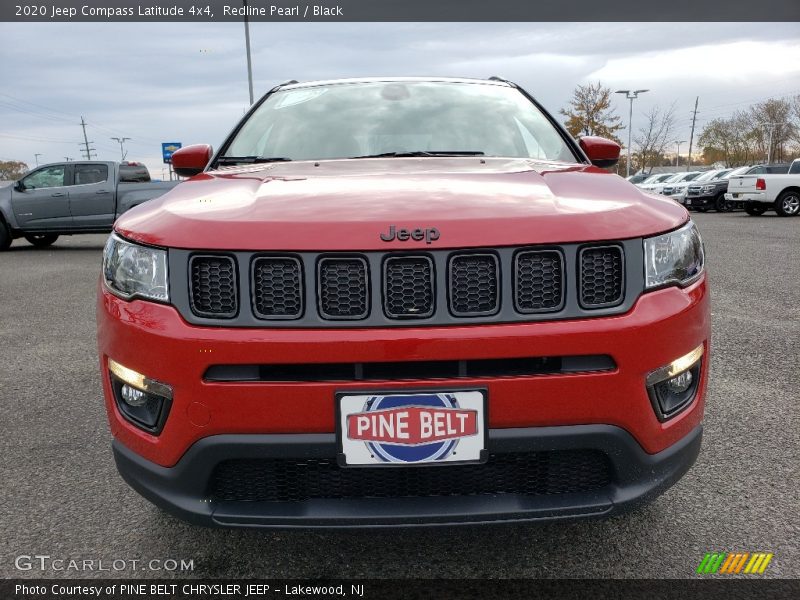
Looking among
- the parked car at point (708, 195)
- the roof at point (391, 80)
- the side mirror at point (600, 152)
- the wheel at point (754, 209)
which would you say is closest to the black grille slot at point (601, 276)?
the side mirror at point (600, 152)

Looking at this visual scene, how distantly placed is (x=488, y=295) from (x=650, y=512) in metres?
1.19

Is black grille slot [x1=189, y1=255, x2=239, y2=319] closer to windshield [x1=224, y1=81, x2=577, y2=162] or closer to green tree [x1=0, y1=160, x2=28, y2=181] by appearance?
windshield [x1=224, y1=81, x2=577, y2=162]

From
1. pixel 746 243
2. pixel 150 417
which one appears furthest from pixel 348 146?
pixel 746 243

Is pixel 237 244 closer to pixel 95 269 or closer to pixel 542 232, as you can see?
pixel 542 232

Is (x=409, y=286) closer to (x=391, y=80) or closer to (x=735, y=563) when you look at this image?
(x=735, y=563)

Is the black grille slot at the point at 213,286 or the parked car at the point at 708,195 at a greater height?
the black grille slot at the point at 213,286

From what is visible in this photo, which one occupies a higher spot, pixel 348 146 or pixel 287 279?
pixel 348 146

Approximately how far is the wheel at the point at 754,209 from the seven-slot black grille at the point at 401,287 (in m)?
19.7

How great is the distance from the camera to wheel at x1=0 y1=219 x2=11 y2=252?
12922 millimetres

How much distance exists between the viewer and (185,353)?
1697 mm

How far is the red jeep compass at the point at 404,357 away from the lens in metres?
1.65

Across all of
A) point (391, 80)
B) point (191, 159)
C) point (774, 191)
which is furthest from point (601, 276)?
point (774, 191)

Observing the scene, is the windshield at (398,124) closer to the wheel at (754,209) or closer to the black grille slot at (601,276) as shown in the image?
the black grille slot at (601,276)

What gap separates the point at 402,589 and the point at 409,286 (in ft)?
2.96
